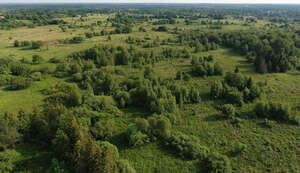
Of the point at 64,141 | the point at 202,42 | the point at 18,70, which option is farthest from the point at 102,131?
the point at 202,42

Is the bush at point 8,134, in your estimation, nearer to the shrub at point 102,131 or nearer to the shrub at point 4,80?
the shrub at point 102,131

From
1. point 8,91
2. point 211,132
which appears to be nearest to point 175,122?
point 211,132

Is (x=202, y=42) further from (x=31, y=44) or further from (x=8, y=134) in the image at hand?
(x=31, y=44)

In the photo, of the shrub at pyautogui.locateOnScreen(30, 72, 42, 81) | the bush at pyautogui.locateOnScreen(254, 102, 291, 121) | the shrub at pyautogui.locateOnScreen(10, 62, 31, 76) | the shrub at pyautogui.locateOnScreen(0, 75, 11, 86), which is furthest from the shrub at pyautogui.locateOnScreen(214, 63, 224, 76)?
the shrub at pyautogui.locateOnScreen(0, 75, 11, 86)

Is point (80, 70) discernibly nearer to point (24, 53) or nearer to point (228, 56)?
point (24, 53)

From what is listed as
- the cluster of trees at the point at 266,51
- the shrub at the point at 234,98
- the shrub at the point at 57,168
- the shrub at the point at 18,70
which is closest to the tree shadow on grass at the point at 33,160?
the shrub at the point at 57,168

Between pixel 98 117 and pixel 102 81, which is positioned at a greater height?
pixel 102 81
